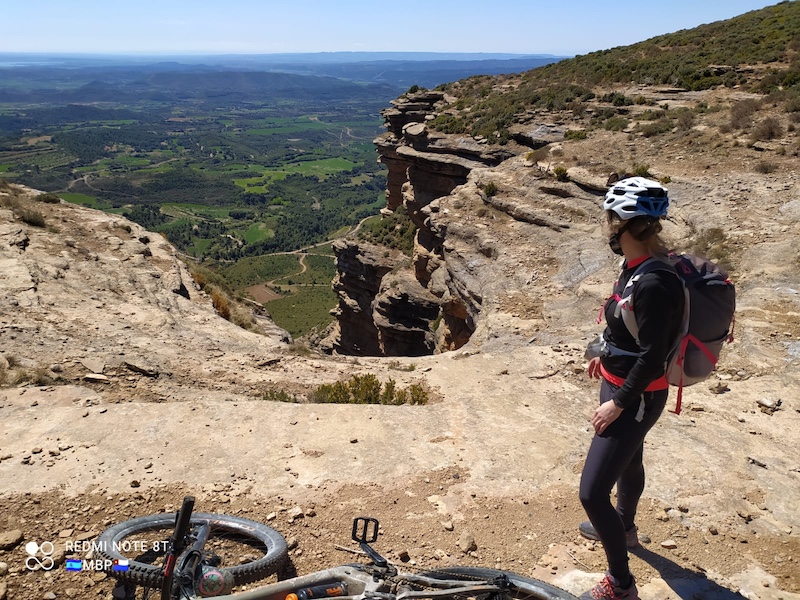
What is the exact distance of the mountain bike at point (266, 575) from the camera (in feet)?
11.4

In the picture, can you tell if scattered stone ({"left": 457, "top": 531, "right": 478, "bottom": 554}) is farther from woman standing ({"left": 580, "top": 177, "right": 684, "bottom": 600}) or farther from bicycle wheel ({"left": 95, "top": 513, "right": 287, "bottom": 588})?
bicycle wheel ({"left": 95, "top": 513, "right": 287, "bottom": 588})

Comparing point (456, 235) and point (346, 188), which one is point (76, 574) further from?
point (346, 188)

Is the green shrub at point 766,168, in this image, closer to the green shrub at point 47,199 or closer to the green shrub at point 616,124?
the green shrub at point 616,124

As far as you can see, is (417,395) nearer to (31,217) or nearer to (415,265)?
(31,217)

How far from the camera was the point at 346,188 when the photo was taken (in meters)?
171

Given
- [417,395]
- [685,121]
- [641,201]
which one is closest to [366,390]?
[417,395]

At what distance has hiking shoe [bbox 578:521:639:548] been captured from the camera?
4.62m

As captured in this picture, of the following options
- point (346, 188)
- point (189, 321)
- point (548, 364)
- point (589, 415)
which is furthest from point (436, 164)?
point (346, 188)

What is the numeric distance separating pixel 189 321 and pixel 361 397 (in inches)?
266

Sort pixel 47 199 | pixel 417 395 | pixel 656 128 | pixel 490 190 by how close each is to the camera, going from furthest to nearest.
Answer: pixel 656 128 < pixel 490 190 < pixel 47 199 < pixel 417 395

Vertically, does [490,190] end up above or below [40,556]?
above

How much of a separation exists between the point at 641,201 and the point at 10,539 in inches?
239

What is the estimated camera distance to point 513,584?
367 cm

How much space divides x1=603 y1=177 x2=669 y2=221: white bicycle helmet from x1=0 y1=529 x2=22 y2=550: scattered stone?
19.3 feet
